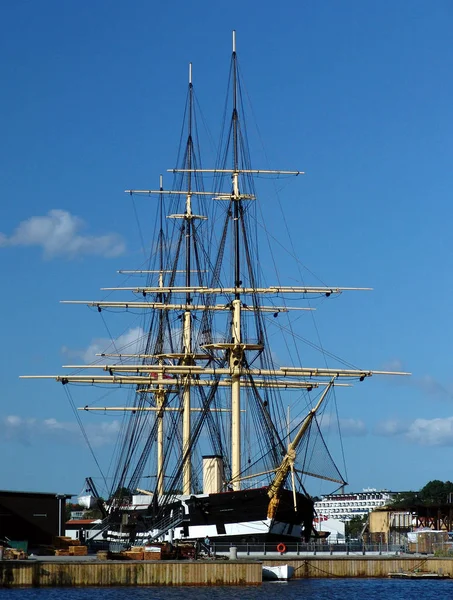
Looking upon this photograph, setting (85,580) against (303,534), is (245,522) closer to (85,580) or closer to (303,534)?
(303,534)

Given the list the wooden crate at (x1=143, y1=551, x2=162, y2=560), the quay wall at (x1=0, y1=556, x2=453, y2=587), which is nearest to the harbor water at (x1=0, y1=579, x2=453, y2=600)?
the quay wall at (x1=0, y1=556, x2=453, y2=587)

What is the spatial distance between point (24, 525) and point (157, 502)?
1124 cm

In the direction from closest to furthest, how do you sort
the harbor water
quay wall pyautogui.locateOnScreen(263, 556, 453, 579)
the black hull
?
the harbor water, quay wall pyautogui.locateOnScreen(263, 556, 453, 579), the black hull

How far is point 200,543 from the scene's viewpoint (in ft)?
228

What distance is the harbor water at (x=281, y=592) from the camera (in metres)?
56.7

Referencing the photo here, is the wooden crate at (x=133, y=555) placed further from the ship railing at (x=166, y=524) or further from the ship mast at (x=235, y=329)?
the ship mast at (x=235, y=329)

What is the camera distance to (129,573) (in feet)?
201

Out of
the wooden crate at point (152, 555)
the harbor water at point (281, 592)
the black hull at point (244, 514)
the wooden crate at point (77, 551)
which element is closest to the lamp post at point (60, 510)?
the black hull at point (244, 514)

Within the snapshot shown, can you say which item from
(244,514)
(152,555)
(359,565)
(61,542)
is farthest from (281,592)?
(61,542)

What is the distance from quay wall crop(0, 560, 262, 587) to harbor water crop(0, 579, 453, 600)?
459mm

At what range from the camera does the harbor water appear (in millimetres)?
56688

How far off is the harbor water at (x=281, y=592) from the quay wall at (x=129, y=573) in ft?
1.51

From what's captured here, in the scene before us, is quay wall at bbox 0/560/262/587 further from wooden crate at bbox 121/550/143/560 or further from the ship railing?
the ship railing

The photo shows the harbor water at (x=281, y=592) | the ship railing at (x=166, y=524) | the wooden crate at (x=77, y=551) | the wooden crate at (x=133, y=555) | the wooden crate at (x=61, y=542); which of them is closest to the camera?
the harbor water at (x=281, y=592)
